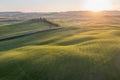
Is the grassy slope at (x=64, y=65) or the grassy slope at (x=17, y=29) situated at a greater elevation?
the grassy slope at (x=64, y=65)

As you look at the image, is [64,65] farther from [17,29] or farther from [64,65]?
[17,29]

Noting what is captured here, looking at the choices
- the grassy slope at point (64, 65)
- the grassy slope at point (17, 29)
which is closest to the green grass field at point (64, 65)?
the grassy slope at point (64, 65)

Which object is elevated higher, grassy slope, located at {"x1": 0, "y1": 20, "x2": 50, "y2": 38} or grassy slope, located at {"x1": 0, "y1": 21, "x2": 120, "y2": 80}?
grassy slope, located at {"x1": 0, "y1": 21, "x2": 120, "y2": 80}

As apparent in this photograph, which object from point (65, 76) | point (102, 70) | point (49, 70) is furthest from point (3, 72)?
point (102, 70)

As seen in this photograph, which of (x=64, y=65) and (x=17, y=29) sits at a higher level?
(x=64, y=65)

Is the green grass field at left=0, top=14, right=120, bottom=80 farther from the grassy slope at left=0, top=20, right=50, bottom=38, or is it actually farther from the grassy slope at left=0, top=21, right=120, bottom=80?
the grassy slope at left=0, top=20, right=50, bottom=38

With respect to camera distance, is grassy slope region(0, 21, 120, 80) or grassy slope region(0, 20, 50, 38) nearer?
grassy slope region(0, 21, 120, 80)

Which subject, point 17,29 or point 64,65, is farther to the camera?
point 17,29

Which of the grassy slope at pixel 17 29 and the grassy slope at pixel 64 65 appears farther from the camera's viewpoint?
the grassy slope at pixel 17 29

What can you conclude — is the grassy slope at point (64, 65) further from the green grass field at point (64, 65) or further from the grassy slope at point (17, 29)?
the grassy slope at point (17, 29)

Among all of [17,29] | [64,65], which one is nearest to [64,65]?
[64,65]

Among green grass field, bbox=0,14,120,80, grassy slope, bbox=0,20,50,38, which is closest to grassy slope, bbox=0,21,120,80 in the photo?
green grass field, bbox=0,14,120,80
